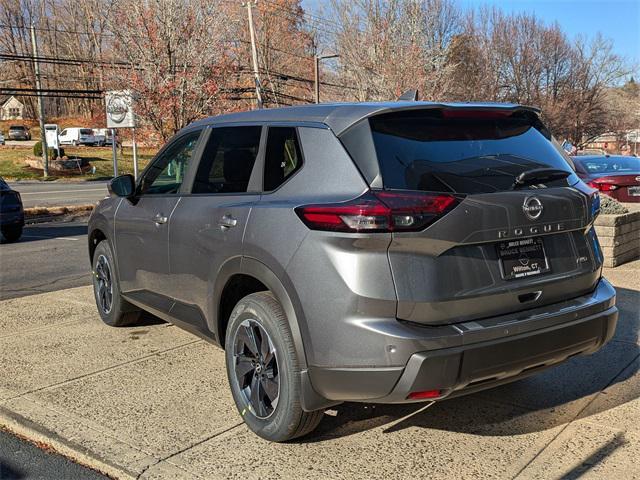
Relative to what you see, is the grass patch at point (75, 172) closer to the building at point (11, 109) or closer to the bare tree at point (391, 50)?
the bare tree at point (391, 50)

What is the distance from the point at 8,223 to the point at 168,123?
6956 millimetres

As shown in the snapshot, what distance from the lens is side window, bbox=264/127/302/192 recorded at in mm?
3496

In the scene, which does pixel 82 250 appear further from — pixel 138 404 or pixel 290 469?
pixel 290 469

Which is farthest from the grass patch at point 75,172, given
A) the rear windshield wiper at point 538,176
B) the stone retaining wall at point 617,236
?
the rear windshield wiper at point 538,176

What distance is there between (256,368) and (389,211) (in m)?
1.25

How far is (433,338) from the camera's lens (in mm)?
2883

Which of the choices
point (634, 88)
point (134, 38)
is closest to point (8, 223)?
point (134, 38)

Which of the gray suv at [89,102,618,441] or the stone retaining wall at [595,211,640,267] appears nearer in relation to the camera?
the gray suv at [89,102,618,441]

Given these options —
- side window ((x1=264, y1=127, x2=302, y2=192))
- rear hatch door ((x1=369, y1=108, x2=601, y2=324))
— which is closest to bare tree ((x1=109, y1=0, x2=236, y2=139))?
side window ((x1=264, y1=127, x2=302, y2=192))

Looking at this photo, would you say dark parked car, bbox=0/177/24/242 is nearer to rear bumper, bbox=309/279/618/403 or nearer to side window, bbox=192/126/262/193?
side window, bbox=192/126/262/193

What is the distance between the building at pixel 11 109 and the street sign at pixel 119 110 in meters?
88.4

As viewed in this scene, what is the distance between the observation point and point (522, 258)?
3.19 meters

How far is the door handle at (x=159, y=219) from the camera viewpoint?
4.49 meters

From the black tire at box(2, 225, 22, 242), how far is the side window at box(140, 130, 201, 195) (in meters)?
8.07
